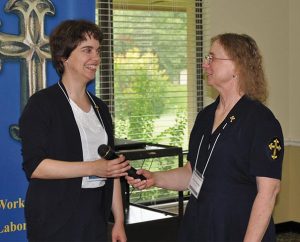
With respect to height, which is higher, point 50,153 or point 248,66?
point 248,66

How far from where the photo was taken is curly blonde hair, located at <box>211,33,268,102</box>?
207 centimetres

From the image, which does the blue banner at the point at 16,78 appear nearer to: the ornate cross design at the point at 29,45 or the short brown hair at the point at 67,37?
the ornate cross design at the point at 29,45

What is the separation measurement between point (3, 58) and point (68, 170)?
0.82 meters

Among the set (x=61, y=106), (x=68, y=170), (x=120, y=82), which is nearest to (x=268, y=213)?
(x=68, y=170)

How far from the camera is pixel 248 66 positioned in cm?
207

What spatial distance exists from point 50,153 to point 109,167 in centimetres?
24

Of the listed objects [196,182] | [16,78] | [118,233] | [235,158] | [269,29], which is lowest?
[118,233]

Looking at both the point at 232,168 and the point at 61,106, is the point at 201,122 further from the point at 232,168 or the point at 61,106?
the point at 61,106

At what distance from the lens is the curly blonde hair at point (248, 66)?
6.78 ft

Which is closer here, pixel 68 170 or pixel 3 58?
pixel 68 170

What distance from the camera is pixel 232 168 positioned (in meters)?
2.01

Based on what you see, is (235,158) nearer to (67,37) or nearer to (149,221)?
(67,37)

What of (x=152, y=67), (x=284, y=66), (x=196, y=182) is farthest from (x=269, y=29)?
(x=196, y=182)

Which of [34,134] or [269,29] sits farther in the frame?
[269,29]
